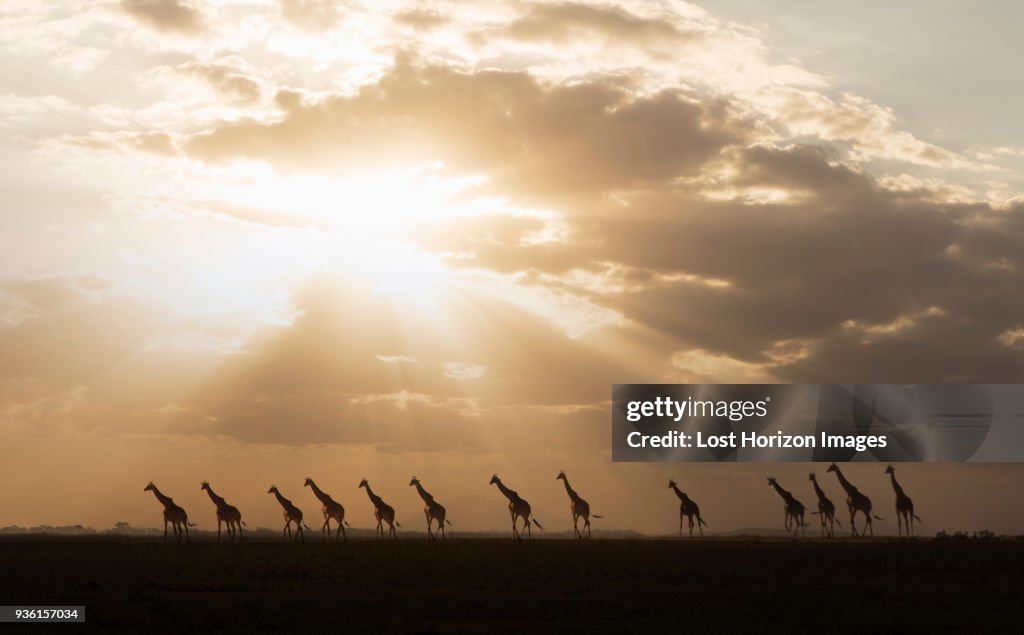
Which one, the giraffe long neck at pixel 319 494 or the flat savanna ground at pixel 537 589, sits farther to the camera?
the giraffe long neck at pixel 319 494

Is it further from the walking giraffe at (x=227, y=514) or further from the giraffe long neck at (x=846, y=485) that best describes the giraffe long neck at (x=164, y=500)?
the giraffe long neck at (x=846, y=485)

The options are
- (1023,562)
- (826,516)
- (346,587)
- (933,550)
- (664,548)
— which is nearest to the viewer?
(346,587)

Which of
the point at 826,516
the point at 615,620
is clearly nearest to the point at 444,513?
the point at 826,516

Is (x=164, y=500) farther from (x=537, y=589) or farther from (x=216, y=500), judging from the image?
(x=537, y=589)

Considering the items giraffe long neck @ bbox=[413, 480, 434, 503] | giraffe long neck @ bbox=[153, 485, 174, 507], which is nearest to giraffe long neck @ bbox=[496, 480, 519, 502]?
giraffe long neck @ bbox=[413, 480, 434, 503]

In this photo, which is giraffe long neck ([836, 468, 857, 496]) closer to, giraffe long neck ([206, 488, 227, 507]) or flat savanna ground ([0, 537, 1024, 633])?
flat savanna ground ([0, 537, 1024, 633])

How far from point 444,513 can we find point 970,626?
54037 millimetres

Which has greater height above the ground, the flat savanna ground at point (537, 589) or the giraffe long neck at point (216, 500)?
the giraffe long neck at point (216, 500)

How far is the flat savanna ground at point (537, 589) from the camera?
120ft

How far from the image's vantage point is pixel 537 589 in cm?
4431

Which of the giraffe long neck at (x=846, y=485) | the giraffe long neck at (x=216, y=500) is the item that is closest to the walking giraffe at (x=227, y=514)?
the giraffe long neck at (x=216, y=500)

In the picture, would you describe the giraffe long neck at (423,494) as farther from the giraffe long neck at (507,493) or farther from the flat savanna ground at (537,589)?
the flat savanna ground at (537,589)

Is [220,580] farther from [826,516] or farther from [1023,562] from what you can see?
[826,516]

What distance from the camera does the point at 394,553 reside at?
65.1 metres
